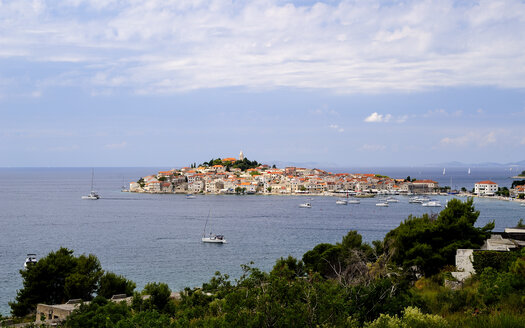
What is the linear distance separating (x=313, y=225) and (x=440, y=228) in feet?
79.7

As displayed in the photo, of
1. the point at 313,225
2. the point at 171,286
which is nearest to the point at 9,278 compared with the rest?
the point at 171,286

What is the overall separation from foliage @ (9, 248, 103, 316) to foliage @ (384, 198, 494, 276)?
305 inches

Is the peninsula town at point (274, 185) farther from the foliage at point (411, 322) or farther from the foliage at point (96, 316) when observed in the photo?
the foliage at point (411, 322)

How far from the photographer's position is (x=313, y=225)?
3631 cm

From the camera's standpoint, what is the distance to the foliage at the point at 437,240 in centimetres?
1154

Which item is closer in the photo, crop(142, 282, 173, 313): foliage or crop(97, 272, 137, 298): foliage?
crop(142, 282, 173, 313): foliage

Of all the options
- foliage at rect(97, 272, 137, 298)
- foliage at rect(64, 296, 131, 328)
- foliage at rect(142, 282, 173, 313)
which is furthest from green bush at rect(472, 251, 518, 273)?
foliage at rect(97, 272, 137, 298)

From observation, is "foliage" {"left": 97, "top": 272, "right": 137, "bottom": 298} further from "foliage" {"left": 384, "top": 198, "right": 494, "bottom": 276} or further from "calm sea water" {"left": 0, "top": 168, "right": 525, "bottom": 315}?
"foliage" {"left": 384, "top": 198, "right": 494, "bottom": 276}

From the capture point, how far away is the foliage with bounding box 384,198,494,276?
37.9 feet

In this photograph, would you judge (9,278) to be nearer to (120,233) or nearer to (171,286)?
(171,286)

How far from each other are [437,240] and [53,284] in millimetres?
9607

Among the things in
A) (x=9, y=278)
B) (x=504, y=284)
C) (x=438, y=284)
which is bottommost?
(x=9, y=278)

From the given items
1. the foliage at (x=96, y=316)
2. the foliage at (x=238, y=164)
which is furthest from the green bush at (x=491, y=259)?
the foliage at (x=238, y=164)

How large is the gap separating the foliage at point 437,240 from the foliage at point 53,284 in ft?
25.4
